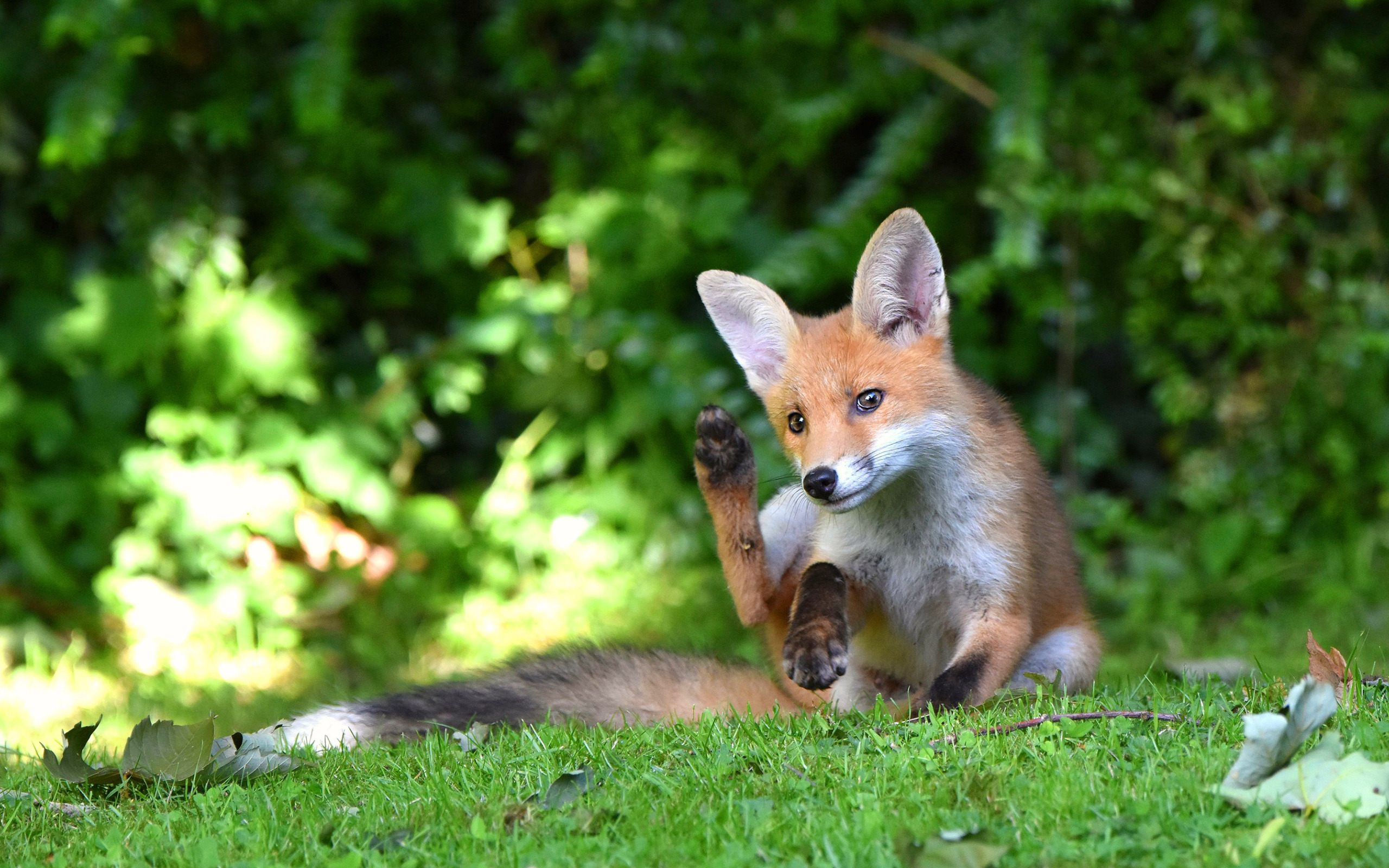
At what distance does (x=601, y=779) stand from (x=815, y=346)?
1.56m

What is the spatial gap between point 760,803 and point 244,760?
141 centimetres

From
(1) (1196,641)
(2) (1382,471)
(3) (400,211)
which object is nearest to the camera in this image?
(1) (1196,641)

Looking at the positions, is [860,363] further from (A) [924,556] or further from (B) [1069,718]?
(B) [1069,718]

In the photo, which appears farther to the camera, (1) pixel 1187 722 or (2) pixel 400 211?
(2) pixel 400 211

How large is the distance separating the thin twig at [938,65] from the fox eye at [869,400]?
317 cm

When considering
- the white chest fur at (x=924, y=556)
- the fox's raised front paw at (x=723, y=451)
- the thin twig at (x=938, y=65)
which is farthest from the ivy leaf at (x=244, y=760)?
the thin twig at (x=938, y=65)

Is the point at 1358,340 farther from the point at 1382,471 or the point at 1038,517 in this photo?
the point at 1038,517

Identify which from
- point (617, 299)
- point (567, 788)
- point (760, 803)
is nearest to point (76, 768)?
point (567, 788)

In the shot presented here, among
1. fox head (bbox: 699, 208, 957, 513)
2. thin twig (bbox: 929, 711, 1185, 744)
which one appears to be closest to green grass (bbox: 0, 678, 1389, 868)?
thin twig (bbox: 929, 711, 1185, 744)

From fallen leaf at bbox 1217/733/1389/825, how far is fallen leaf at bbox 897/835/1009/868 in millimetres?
559

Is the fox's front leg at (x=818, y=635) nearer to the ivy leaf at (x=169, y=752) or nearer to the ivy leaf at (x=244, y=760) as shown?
the ivy leaf at (x=244, y=760)

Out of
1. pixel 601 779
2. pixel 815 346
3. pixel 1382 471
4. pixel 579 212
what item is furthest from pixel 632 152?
pixel 601 779

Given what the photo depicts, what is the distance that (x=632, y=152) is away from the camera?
7160mm

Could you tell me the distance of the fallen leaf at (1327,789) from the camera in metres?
2.43
